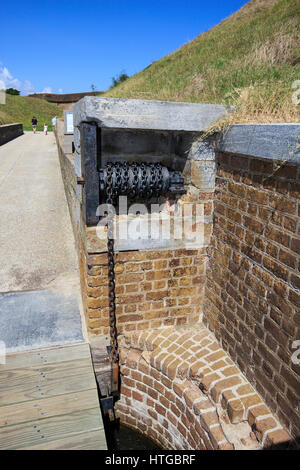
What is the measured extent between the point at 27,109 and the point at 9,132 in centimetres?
2781

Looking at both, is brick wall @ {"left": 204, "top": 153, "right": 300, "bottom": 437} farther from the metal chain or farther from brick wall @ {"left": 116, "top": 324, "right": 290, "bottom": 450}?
the metal chain

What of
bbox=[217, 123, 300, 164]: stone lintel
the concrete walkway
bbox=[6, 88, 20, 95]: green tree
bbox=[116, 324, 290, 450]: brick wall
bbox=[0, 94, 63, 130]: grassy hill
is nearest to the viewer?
bbox=[217, 123, 300, 164]: stone lintel

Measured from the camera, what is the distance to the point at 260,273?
9.18 ft

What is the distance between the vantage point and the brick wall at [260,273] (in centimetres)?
242

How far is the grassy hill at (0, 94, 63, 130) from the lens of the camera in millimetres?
43750

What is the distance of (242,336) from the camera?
3.15m

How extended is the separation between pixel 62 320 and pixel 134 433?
5.41 feet

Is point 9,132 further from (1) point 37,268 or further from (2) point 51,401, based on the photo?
(2) point 51,401

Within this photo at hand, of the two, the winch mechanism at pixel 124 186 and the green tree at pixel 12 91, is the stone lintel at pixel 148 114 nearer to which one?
the winch mechanism at pixel 124 186

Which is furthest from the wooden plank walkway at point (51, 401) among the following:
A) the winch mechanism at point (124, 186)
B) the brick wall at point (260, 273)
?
the brick wall at point (260, 273)

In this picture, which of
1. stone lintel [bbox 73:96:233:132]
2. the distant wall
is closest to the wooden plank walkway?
stone lintel [bbox 73:96:233:132]

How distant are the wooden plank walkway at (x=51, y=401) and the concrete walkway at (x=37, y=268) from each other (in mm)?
226

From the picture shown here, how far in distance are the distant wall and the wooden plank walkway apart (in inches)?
749

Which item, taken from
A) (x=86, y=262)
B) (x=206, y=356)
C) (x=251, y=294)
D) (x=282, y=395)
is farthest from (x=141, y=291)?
(x=282, y=395)
